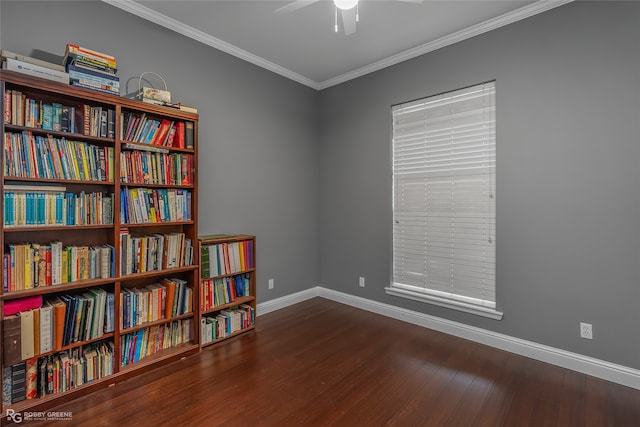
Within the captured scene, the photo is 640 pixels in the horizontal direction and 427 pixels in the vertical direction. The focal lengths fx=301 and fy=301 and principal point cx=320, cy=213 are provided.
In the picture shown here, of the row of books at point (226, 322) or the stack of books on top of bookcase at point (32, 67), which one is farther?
the row of books at point (226, 322)

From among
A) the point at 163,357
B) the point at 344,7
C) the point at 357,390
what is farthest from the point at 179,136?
the point at 357,390

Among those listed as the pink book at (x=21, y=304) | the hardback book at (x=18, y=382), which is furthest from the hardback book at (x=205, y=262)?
the hardback book at (x=18, y=382)

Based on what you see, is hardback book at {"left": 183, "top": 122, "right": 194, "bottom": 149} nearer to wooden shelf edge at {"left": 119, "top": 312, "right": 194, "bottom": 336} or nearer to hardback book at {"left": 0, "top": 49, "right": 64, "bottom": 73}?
hardback book at {"left": 0, "top": 49, "right": 64, "bottom": 73}

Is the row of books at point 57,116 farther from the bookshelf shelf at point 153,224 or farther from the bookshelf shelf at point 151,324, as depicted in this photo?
the bookshelf shelf at point 151,324

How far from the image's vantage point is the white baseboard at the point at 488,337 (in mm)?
2176

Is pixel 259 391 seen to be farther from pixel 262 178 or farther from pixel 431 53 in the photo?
pixel 431 53

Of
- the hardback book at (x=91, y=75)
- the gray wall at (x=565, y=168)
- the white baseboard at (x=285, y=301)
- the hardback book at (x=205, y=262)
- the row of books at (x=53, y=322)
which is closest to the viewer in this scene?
the row of books at (x=53, y=322)

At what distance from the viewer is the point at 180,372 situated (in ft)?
7.50

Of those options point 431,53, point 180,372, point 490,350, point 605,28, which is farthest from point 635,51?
point 180,372

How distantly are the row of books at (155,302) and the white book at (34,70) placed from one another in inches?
59.2

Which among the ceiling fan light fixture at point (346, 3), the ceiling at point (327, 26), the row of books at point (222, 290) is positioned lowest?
the row of books at point (222, 290)

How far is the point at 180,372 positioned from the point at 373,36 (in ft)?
11.1

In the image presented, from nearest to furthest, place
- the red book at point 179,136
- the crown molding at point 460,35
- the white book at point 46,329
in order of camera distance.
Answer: the white book at point 46,329 → the crown molding at point 460,35 → the red book at point 179,136

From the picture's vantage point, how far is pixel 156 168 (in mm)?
2434
